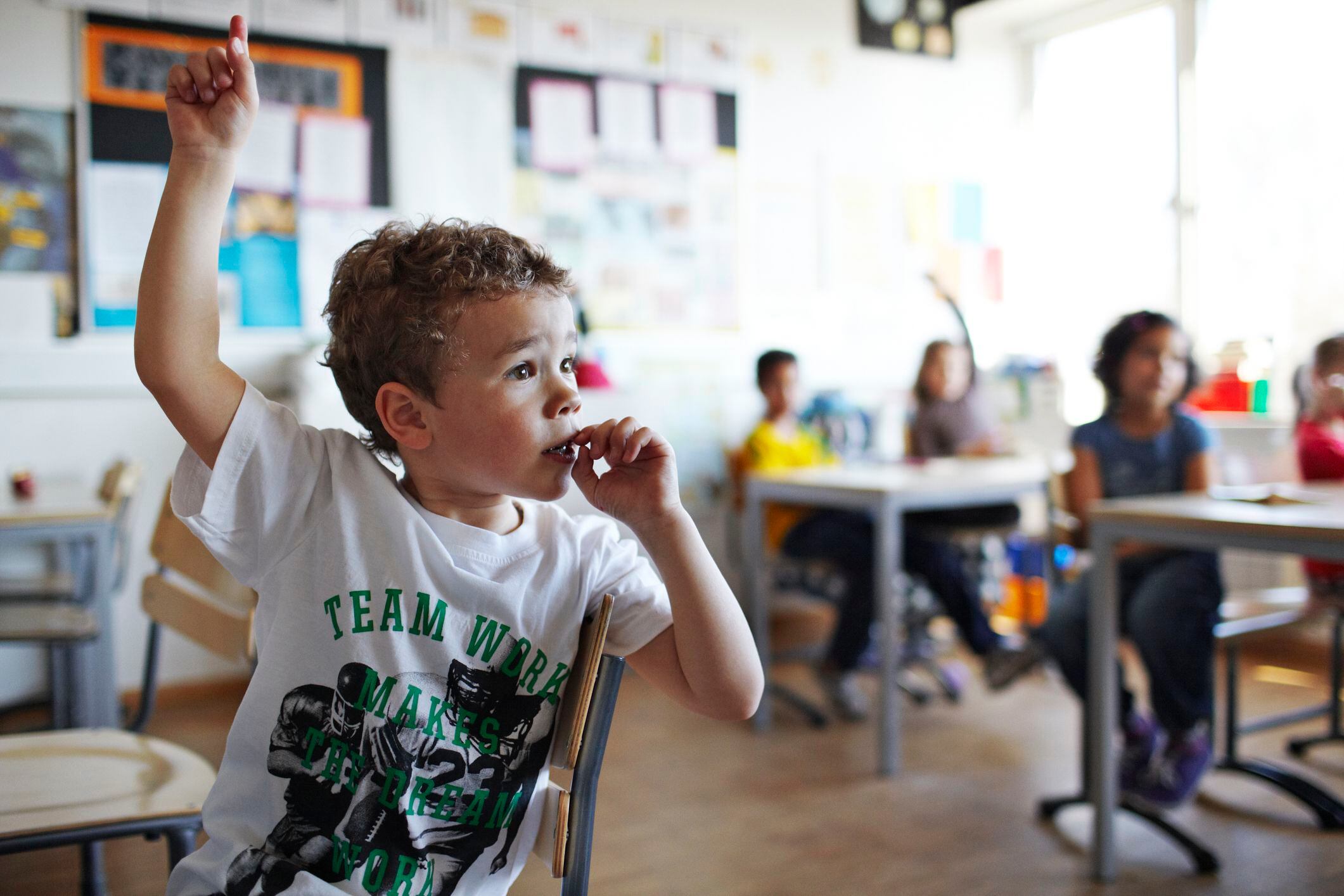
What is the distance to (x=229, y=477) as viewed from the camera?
0.80 m

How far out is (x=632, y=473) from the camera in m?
0.85

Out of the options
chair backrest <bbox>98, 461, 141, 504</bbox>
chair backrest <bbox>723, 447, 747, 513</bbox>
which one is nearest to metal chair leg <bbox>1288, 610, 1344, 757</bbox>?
chair backrest <bbox>723, 447, 747, 513</bbox>

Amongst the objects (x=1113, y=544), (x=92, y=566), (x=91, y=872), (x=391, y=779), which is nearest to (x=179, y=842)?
(x=391, y=779)

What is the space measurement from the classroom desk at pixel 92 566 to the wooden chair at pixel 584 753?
164 centimetres

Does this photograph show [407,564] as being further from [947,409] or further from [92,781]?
[947,409]

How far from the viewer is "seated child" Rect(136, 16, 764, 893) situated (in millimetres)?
796

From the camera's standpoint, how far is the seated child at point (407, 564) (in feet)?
2.61

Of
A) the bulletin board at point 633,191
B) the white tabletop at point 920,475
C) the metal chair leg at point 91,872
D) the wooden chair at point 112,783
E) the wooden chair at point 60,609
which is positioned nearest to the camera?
the wooden chair at point 112,783

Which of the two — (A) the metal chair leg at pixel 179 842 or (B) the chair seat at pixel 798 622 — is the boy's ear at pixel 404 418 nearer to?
(A) the metal chair leg at pixel 179 842

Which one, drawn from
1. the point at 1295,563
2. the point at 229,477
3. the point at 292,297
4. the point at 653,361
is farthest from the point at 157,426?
the point at 1295,563

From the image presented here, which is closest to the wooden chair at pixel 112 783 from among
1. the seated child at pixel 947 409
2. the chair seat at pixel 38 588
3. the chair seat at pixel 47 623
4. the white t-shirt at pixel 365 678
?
the white t-shirt at pixel 365 678

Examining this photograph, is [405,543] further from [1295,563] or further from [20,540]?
[1295,563]

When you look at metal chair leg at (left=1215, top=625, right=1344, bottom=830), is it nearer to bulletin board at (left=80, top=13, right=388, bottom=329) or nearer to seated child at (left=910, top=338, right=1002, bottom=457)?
seated child at (left=910, top=338, right=1002, bottom=457)

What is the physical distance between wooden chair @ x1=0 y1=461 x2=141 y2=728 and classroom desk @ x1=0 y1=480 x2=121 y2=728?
0.03m
